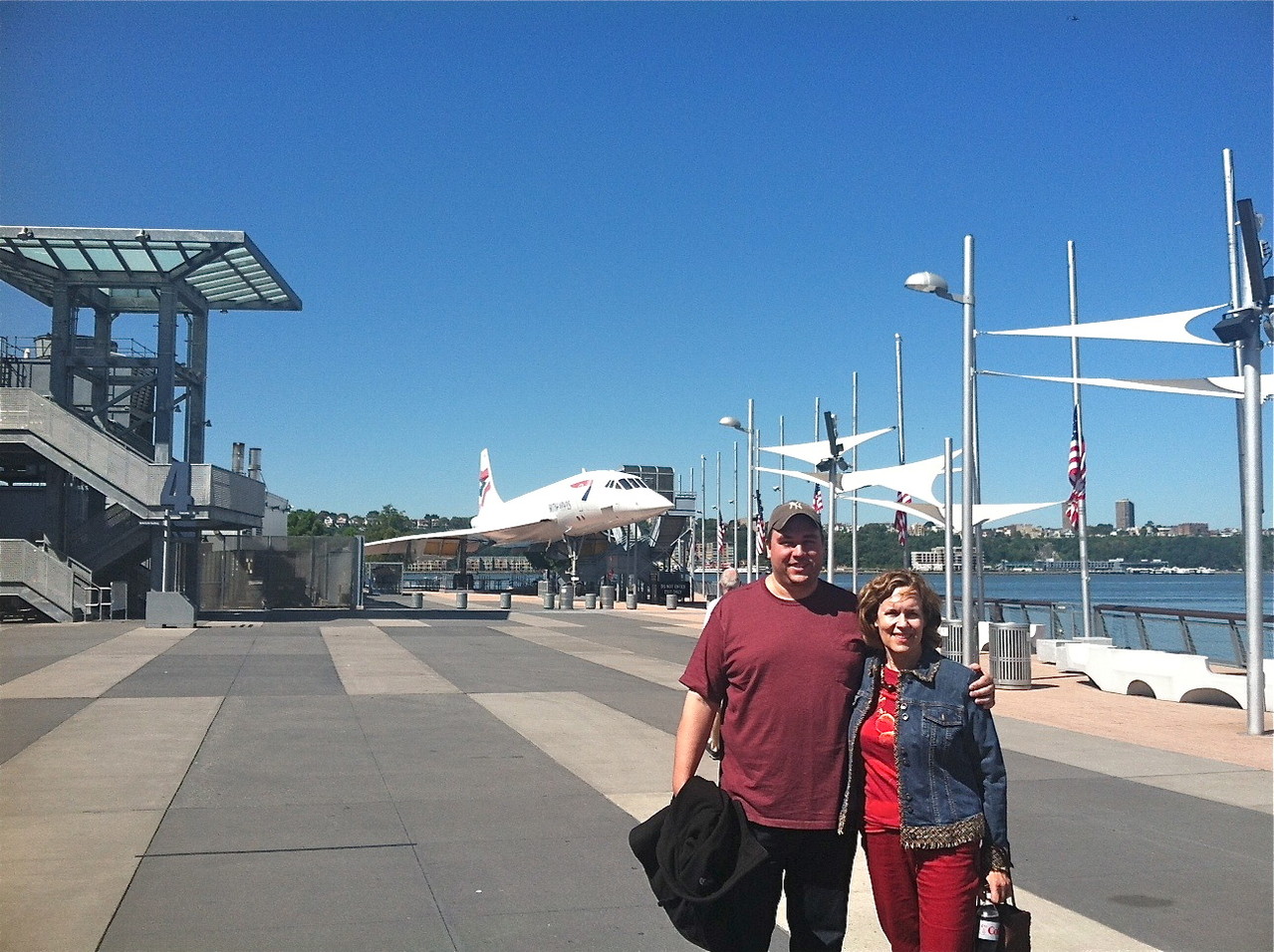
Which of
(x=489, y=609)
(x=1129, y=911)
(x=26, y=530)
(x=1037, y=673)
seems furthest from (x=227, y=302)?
(x=1129, y=911)

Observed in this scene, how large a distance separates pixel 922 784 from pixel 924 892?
0.33 m

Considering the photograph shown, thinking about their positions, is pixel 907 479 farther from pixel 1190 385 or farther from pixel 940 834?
pixel 940 834

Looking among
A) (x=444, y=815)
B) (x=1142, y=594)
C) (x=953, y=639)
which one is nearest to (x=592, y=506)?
(x=953, y=639)

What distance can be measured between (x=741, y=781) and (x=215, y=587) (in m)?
35.2

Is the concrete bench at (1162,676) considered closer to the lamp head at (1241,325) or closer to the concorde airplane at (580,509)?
the lamp head at (1241,325)

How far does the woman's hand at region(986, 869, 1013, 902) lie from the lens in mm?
3422

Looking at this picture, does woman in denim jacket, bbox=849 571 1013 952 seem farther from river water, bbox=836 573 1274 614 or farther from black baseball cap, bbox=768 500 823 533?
river water, bbox=836 573 1274 614

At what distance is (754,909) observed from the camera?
11.5ft

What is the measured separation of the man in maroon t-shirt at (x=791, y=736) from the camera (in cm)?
356

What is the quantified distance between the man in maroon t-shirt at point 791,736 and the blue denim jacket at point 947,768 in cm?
10

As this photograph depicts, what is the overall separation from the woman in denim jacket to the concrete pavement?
1813 mm

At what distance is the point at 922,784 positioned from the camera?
346 centimetres

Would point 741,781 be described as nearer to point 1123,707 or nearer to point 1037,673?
point 1123,707

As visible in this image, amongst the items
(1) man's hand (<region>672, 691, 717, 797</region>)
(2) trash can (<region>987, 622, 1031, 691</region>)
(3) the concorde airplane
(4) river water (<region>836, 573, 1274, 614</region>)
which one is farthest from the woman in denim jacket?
(3) the concorde airplane
